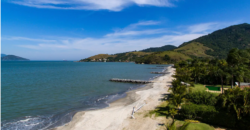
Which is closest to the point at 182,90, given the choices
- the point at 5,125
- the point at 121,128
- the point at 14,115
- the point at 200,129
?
the point at 200,129

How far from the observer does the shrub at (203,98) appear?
46.2ft

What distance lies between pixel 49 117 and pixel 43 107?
17.2 feet

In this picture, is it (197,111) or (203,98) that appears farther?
(203,98)

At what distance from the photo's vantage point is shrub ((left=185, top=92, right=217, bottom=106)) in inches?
554

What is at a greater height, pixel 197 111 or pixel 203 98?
pixel 203 98

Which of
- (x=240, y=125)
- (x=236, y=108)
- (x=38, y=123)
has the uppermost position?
(x=236, y=108)

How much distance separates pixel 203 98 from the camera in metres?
15.0

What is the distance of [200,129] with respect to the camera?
1021 cm

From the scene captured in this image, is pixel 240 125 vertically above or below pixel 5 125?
above

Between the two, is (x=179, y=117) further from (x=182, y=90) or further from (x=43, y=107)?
(x=43, y=107)

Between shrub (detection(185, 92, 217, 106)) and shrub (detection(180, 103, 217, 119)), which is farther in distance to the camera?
shrub (detection(185, 92, 217, 106))

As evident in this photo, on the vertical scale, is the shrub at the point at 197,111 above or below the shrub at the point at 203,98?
below

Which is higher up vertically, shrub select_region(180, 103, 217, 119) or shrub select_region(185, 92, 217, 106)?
shrub select_region(185, 92, 217, 106)

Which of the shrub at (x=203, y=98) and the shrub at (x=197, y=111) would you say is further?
the shrub at (x=203, y=98)
